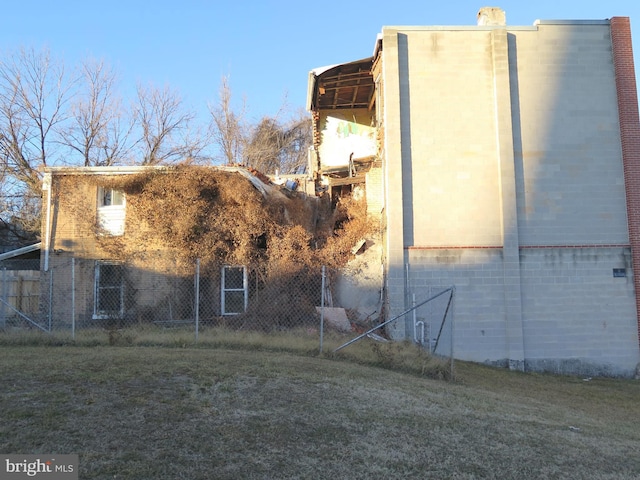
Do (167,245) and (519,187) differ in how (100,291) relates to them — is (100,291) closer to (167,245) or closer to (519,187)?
(167,245)

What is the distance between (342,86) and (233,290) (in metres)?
8.18

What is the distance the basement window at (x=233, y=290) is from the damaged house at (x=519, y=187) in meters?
4.05

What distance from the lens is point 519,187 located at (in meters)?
14.5

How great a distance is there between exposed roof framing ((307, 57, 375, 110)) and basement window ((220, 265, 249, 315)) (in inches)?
271

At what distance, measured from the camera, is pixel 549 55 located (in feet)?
49.2

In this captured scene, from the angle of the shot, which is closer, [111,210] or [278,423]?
[278,423]

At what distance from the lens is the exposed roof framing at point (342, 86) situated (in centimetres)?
1720

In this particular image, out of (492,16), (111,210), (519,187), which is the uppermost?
(492,16)

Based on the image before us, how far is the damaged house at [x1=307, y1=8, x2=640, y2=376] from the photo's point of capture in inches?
556

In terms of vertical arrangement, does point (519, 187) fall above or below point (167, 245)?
above

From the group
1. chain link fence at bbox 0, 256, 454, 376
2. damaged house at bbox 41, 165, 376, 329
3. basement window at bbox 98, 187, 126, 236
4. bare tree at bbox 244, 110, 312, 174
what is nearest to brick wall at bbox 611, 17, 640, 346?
chain link fence at bbox 0, 256, 454, 376

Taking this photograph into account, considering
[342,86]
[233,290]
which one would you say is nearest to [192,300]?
[233,290]

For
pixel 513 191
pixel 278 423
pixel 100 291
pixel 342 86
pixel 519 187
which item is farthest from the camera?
pixel 342 86

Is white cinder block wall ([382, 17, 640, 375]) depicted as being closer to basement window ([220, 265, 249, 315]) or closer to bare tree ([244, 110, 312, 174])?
basement window ([220, 265, 249, 315])
